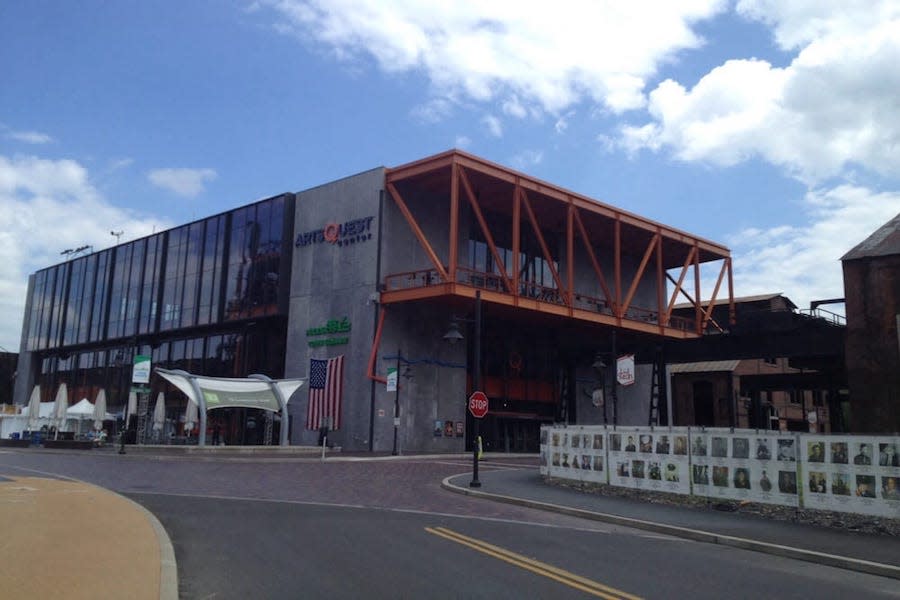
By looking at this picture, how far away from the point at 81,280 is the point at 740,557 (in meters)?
69.5

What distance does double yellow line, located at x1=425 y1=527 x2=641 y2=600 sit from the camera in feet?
26.0

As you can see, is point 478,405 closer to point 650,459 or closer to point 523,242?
point 650,459

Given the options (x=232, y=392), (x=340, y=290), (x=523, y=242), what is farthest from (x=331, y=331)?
(x=523, y=242)

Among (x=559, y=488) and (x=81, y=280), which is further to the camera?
(x=81, y=280)

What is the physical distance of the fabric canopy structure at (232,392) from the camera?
117 feet

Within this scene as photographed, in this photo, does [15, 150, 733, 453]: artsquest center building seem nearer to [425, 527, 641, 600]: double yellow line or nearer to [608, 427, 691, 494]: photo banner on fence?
[608, 427, 691, 494]: photo banner on fence

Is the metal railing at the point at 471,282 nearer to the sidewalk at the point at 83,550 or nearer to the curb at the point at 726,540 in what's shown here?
the curb at the point at 726,540

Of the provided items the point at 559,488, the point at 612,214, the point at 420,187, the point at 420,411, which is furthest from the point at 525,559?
the point at 612,214

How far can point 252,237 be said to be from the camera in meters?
49.8

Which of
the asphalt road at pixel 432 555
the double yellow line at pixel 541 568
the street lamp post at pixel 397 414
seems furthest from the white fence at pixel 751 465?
the street lamp post at pixel 397 414

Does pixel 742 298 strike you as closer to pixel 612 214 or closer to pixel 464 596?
pixel 612 214

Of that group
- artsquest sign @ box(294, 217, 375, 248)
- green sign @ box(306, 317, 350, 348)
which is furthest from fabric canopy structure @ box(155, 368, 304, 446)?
artsquest sign @ box(294, 217, 375, 248)

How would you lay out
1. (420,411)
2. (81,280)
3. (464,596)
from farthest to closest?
(81,280), (420,411), (464,596)

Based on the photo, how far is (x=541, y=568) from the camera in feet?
30.2
